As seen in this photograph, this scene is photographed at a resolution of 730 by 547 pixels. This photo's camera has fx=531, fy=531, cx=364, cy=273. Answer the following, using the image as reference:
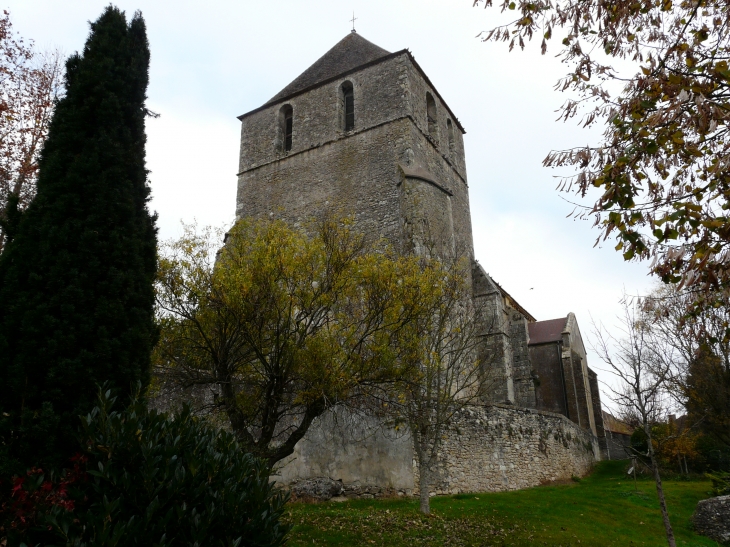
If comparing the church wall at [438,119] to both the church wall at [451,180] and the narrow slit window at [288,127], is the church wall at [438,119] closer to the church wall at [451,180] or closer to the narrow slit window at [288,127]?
the church wall at [451,180]

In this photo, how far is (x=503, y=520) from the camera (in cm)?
1016

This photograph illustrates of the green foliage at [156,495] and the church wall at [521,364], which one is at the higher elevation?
the church wall at [521,364]

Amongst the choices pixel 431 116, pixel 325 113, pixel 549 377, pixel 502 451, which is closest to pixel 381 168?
pixel 325 113

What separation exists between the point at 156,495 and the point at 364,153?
1513cm

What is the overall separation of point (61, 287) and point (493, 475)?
1163 cm

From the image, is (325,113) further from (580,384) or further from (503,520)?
(580,384)

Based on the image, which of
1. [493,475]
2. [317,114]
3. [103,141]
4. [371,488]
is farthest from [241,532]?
[317,114]

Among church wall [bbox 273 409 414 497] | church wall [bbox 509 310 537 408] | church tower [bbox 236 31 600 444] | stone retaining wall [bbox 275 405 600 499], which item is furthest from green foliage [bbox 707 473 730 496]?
church wall [bbox 273 409 414 497]

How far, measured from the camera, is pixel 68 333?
5.24 meters

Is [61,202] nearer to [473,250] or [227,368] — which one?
[227,368]

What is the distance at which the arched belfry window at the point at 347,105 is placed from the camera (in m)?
19.3

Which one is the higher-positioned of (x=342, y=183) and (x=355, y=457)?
(x=342, y=183)

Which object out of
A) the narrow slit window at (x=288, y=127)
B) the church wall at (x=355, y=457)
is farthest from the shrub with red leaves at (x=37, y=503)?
the narrow slit window at (x=288, y=127)

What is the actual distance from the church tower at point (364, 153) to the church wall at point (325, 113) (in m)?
0.04
